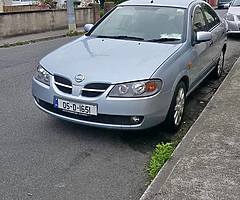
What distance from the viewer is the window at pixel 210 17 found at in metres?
6.23

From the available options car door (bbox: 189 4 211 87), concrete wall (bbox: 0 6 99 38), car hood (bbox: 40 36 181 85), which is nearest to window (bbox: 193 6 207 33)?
car door (bbox: 189 4 211 87)

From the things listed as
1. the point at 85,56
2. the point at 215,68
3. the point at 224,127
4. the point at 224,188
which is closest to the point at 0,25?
the point at 215,68

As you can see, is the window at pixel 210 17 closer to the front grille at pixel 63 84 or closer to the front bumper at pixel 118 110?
the front bumper at pixel 118 110

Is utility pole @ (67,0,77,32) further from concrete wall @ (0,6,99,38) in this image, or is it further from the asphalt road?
the asphalt road

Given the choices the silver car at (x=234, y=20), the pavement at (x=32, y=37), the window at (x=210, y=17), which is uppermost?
the window at (x=210, y=17)

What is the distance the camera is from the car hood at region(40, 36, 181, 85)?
156 inches

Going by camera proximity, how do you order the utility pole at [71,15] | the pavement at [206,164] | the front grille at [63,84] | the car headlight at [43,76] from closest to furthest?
1. the pavement at [206,164]
2. the front grille at [63,84]
3. the car headlight at [43,76]
4. the utility pole at [71,15]

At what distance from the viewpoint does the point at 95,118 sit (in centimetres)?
402

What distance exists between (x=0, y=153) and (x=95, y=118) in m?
1.10

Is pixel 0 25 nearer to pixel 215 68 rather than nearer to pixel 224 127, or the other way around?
pixel 215 68

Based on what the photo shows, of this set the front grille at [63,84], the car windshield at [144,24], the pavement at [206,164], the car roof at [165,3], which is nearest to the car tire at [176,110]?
the pavement at [206,164]

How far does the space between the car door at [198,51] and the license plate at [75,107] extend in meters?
1.63

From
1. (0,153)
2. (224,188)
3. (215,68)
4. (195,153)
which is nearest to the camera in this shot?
(224,188)

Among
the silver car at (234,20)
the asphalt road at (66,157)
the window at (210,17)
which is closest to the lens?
the asphalt road at (66,157)
